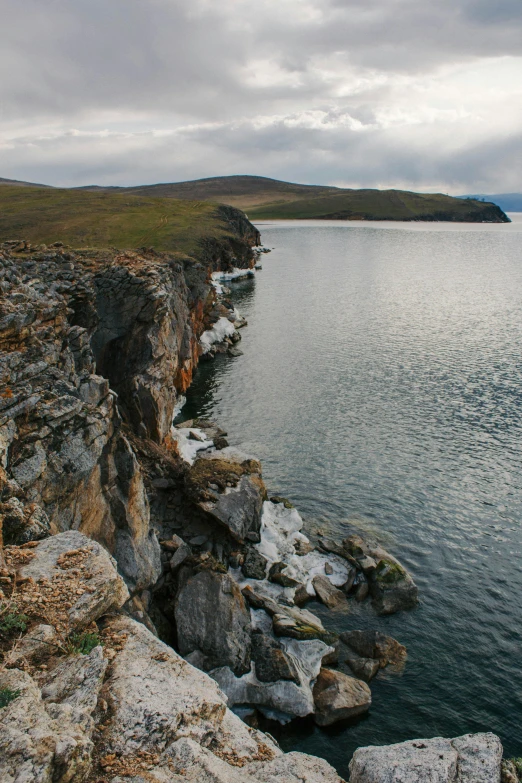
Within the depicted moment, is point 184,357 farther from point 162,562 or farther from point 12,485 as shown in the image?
point 12,485

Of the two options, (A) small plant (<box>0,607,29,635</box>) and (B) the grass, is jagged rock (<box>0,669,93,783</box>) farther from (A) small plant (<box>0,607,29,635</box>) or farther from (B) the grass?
(B) the grass

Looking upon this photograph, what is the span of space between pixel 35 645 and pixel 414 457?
37.7 metres

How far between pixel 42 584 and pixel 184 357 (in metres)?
51.0

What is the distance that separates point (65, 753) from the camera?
33.2ft

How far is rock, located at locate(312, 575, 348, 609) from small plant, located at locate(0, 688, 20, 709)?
22269 millimetres

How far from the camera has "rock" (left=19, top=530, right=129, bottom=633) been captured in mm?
13422

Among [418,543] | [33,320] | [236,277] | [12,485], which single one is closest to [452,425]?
[418,543]

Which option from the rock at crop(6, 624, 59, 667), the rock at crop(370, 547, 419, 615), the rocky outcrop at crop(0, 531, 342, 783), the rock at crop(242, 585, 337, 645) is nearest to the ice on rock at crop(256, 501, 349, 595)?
the rock at crop(370, 547, 419, 615)

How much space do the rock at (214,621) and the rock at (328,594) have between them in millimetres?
5738

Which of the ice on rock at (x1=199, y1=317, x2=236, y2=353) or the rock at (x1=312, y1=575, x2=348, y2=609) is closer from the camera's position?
the rock at (x1=312, y1=575, x2=348, y2=609)

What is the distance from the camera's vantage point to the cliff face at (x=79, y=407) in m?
20.1

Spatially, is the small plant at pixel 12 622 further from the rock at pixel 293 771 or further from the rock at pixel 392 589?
the rock at pixel 392 589

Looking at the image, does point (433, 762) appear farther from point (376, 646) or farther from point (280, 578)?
point (280, 578)

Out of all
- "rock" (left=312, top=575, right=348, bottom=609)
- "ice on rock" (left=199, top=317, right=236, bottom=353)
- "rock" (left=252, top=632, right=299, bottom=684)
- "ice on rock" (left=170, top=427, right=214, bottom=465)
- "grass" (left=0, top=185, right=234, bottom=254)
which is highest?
"grass" (left=0, top=185, right=234, bottom=254)
